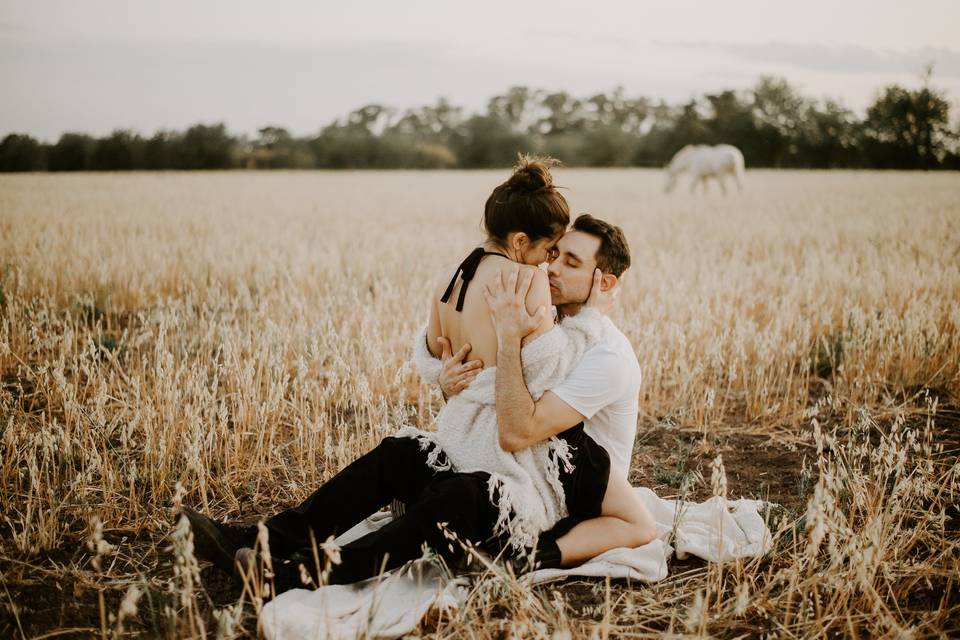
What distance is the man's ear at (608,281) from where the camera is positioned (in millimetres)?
2998

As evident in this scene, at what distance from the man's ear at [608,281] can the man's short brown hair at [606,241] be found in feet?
0.06

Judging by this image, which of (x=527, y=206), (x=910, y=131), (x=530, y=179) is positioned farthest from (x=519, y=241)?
(x=910, y=131)

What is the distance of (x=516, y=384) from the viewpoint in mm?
2619

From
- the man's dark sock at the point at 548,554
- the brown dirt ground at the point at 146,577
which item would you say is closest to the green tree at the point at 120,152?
the brown dirt ground at the point at 146,577

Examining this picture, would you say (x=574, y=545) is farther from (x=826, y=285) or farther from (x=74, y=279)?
(x=74, y=279)

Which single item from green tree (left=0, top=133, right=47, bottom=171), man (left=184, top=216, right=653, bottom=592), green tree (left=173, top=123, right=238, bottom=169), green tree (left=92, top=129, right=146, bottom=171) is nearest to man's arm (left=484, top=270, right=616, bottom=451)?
man (left=184, top=216, right=653, bottom=592)

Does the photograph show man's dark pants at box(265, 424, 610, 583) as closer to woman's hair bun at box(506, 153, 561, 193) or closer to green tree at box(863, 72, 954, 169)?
woman's hair bun at box(506, 153, 561, 193)

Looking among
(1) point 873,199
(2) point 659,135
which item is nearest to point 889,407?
(1) point 873,199

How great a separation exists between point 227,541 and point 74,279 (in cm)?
505

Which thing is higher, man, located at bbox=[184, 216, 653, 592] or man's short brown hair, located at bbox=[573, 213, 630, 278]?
man's short brown hair, located at bbox=[573, 213, 630, 278]

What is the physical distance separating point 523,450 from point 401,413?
0.92 metres

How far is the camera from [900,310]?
5957mm

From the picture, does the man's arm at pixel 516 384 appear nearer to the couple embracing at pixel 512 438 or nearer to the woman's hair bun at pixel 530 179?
the couple embracing at pixel 512 438

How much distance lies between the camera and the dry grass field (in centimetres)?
246
